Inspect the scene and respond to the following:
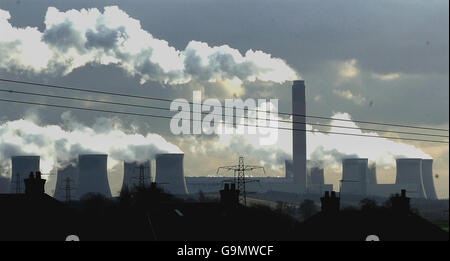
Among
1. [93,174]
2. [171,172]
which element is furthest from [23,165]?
[171,172]

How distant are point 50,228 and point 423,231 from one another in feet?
71.0

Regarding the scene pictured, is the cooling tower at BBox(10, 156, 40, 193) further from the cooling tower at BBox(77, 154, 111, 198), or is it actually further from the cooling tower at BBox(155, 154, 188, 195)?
the cooling tower at BBox(155, 154, 188, 195)

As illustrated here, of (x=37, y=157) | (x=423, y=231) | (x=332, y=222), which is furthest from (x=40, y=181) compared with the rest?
(x=37, y=157)

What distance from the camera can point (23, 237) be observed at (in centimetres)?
3897

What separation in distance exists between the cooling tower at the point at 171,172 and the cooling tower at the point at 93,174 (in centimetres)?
1257

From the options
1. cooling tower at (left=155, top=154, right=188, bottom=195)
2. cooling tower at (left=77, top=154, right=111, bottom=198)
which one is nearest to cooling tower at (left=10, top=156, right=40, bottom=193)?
cooling tower at (left=77, top=154, right=111, bottom=198)

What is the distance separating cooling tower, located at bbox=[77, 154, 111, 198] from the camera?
16612 cm

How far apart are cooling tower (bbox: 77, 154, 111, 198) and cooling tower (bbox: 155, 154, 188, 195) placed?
12575 mm

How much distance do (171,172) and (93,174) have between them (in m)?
18.6

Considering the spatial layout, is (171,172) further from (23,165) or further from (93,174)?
(23,165)

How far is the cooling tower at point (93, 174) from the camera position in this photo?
166 m

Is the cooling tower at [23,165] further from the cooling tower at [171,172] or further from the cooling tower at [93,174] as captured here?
the cooling tower at [171,172]
